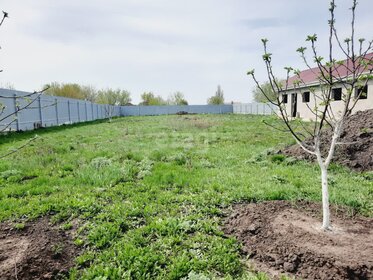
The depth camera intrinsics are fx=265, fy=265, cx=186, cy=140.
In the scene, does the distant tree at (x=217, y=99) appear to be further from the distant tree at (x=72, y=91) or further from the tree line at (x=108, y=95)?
the distant tree at (x=72, y=91)

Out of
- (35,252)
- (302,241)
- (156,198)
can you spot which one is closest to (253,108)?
(156,198)

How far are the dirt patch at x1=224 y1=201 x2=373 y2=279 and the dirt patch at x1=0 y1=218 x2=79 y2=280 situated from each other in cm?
194

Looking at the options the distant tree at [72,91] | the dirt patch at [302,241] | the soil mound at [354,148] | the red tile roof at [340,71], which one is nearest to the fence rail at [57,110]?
the red tile roof at [340,71]

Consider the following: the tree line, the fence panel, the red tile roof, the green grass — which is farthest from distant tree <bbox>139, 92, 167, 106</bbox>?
the green grass

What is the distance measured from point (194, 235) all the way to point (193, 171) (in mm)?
2836

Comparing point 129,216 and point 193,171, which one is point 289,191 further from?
point 129,216

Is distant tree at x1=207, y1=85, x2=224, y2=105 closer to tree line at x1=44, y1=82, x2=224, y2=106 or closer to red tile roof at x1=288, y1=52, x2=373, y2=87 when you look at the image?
tree line at x1=44, y1=82, x2=224, y2=106

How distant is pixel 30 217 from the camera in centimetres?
379

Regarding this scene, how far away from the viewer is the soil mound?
6113 mm

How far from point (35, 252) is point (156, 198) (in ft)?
6.54

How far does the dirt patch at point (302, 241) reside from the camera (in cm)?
253

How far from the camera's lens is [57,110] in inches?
837

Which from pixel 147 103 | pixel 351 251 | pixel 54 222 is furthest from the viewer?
pixel 147 103

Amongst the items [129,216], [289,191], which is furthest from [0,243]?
[289,191]
